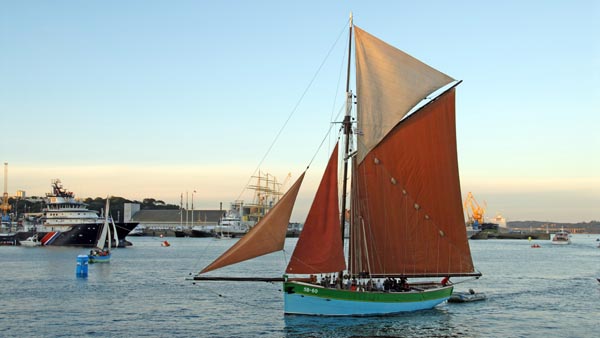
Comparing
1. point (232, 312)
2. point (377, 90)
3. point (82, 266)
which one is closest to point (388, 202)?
point (377, 90)

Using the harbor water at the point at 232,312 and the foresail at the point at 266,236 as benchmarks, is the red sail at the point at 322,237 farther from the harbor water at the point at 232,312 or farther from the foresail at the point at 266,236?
the harbor water at the point at 232,312

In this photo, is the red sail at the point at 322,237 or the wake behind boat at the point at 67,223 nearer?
the red sail at the point at 322,237

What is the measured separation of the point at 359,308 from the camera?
31234 millimetres

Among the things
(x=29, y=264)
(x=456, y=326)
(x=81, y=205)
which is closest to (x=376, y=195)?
(x=456, y=326)

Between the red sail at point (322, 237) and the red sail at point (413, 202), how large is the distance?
244 centimetres

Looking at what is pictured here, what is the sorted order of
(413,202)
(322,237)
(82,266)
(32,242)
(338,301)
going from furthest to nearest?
(32,242) → (82,266) → (413,202) → (338,301) → (322,237)

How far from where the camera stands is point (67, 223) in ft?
402

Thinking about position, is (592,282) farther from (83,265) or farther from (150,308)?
(83,265)

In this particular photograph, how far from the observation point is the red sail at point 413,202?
3303 cm

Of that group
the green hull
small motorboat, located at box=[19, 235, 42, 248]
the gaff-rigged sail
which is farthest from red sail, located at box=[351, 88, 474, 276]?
small motorboat, located at box=[19, 235, 42, 248]

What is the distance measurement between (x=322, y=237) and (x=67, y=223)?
339 ft

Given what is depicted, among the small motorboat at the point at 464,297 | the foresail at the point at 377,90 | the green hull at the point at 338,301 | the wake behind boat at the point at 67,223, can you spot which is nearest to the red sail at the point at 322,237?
the green hull at the point at 338,301

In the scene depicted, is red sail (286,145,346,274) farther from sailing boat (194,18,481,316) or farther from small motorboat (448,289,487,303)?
small motorboat (448,289,487,303)

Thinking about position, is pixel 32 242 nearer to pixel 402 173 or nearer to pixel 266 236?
pixel 402 173
